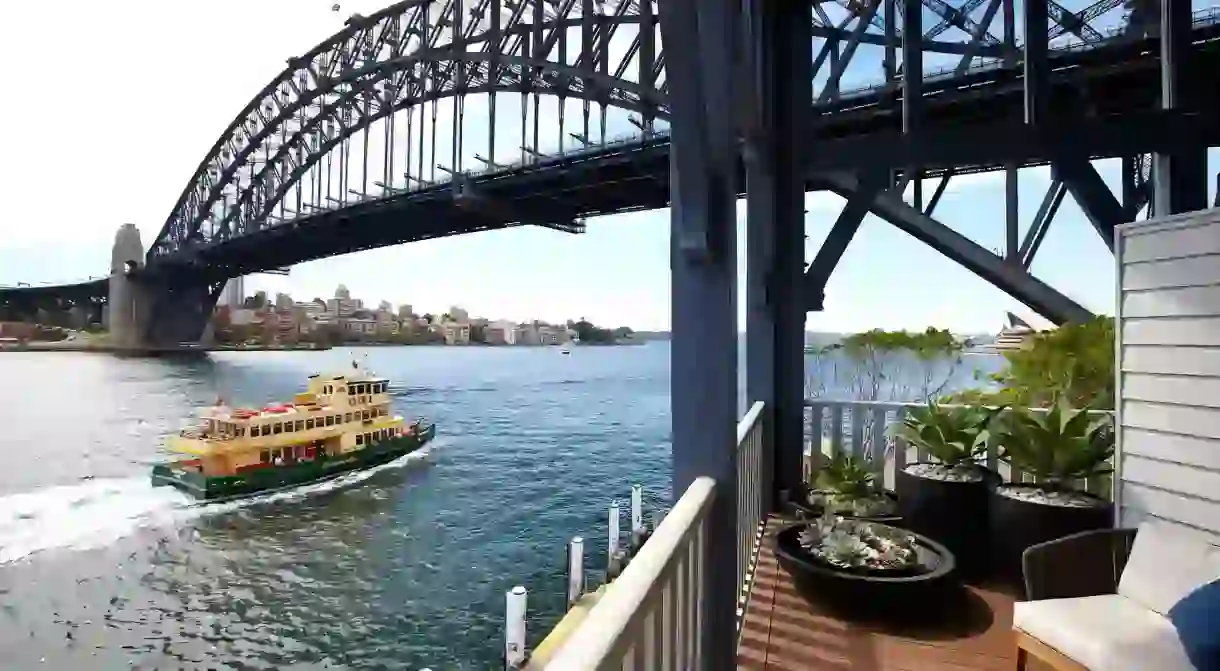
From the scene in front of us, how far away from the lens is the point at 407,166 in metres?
13.5

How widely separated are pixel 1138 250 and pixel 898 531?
94cm

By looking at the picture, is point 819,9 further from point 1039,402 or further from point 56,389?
point 56,389

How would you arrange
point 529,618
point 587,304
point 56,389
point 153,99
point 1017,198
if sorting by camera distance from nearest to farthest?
point 1017,198
point 153,99
point 529,618
point 56,389
point 587,304

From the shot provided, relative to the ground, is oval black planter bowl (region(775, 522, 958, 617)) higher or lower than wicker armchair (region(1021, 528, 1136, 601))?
lower

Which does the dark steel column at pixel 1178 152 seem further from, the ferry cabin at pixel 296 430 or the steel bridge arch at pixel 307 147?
the steel bridge arch at pixel 307 147

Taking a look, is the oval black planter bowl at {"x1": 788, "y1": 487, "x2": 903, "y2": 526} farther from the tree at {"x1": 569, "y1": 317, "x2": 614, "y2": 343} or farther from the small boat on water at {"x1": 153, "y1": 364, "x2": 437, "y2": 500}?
the tree at {"x1": 569, "y1": 317, "x2": 614, "y2": 343}

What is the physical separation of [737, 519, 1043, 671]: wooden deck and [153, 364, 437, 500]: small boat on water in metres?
11.1

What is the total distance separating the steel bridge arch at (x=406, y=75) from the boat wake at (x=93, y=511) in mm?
4932

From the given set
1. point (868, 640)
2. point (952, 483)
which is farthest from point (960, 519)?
point (868, 640)

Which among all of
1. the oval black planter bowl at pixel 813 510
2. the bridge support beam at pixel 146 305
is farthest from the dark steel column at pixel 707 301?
the bridge support beam at pixel 146 305

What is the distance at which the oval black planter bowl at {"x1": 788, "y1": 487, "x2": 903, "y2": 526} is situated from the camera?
2.12m

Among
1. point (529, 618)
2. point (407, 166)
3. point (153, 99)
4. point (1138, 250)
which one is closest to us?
point (1138, 250)

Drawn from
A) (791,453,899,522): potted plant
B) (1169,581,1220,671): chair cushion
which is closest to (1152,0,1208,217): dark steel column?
(791,453,899,522): potted plant

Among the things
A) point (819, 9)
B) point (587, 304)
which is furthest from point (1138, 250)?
point (587, 304)
